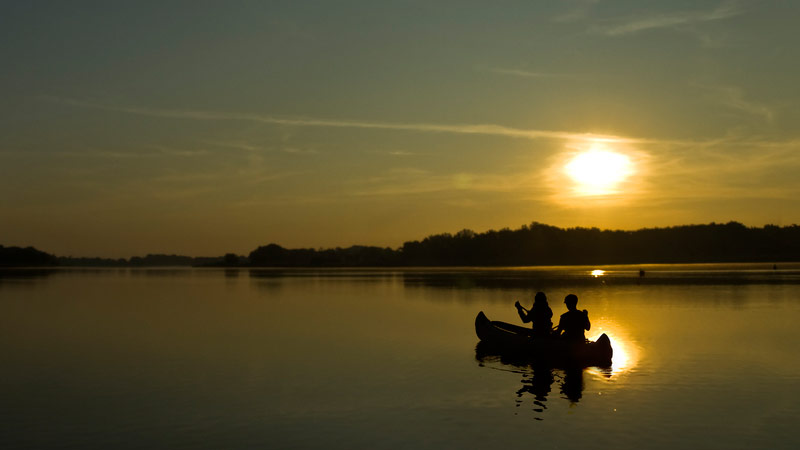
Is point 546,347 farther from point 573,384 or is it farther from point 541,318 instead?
point 573,384

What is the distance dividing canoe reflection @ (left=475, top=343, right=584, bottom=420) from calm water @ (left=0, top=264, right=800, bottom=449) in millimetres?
96

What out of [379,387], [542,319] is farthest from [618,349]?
[379,387]

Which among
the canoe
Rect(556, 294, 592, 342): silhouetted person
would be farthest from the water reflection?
Rect(556, 294, 592, 342): silhouetted person

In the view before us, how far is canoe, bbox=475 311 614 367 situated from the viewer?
76.0ft

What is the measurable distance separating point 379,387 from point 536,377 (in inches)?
195

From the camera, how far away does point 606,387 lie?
19438 mm

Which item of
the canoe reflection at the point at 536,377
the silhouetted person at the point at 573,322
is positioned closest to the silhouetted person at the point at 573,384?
the canoe reflection at the point at 536,377

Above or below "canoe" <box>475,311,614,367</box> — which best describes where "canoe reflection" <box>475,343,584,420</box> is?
below

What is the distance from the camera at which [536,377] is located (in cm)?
2145

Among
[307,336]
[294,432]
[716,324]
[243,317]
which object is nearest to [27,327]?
[243,317]

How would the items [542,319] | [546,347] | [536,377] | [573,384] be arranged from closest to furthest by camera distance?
[573,384], [536,377], [546,347], [542,319]

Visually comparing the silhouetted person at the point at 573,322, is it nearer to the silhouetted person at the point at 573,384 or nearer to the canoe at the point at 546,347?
the canoe at the point at 546,347

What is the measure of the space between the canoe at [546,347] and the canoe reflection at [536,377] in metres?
0.38

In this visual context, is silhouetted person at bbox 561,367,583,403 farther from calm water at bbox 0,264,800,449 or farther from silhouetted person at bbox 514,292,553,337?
silhouetted person at bbox 514,292,553,337
